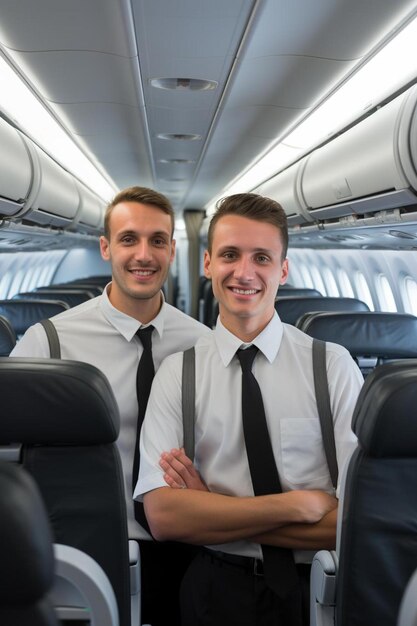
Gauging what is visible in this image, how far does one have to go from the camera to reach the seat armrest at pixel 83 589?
5.16ft

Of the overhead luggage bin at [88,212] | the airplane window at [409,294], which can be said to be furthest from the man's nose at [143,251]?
the airplane window at [409,294]

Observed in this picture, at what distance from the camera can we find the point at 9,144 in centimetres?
399

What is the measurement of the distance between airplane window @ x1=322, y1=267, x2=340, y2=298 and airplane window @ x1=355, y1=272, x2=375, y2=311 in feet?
4.87

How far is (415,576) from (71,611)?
846 millimetres

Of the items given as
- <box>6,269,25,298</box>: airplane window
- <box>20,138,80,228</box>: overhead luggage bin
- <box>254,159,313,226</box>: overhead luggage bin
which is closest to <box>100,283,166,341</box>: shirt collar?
<box>20,138,80,228</box>: overhead luggage bin

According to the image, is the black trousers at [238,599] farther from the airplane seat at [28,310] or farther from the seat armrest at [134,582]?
the airplane seat at [28,310]

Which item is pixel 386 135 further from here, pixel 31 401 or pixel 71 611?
pixel 71 611

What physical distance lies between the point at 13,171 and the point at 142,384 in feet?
7.21

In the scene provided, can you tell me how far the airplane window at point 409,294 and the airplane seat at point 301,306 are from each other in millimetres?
2339

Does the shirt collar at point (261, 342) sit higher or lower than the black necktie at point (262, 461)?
higher

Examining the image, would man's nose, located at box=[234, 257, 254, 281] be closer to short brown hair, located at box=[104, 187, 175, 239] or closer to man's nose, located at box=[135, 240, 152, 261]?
man's nose, located at box=[135, 240, 152, 261]

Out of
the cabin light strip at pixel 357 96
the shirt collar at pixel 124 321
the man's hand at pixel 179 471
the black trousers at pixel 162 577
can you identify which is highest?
the cabin light strip at pixel 357 96

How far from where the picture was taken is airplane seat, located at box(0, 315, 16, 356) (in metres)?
4.40

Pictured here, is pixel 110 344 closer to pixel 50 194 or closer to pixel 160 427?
pixel 160 427
